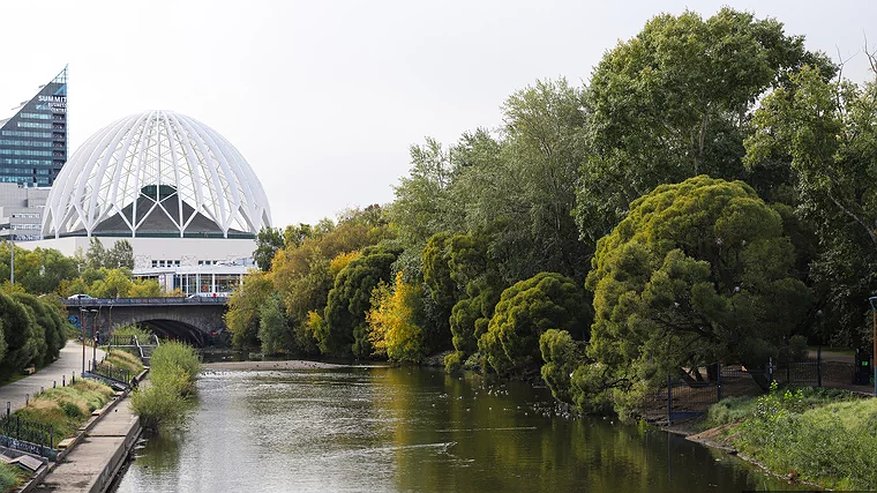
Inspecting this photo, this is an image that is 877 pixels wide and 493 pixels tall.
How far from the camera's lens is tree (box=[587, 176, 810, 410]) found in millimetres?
29656

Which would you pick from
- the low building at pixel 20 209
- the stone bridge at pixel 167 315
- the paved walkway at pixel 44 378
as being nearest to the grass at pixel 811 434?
the paved walkway at pixel 44 378

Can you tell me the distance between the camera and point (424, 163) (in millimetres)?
60000

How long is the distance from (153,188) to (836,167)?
4419 inches

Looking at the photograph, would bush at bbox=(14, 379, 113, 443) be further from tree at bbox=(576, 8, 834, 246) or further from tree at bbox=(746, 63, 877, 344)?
tree at bbox=(746, 63, 877, 344)

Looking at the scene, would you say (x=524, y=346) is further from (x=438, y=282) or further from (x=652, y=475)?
(x=652, y=475)

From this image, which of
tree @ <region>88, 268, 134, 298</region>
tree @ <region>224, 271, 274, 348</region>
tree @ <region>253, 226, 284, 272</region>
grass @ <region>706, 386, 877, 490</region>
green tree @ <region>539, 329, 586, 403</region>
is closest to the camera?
grass @ <region>706, 386, 877, 490</region>

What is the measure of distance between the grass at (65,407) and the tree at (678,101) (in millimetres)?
16803

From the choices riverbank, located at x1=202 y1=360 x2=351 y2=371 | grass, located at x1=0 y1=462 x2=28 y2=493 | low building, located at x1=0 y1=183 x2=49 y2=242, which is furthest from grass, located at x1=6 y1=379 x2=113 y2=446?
low building, located at x1=0 y1=183 x2=49 y2=242

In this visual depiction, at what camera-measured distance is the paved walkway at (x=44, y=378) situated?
3309 centimetres

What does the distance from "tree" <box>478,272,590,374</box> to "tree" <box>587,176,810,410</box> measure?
10.0m

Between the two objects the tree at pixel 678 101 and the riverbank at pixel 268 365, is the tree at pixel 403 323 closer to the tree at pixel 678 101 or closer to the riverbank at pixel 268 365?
the riverbank at pixel 268 365

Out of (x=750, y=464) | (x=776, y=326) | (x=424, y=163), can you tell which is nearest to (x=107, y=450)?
(x=750, y=464)

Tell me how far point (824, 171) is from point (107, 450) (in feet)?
58.4

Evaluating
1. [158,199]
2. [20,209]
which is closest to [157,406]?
[158,199]
